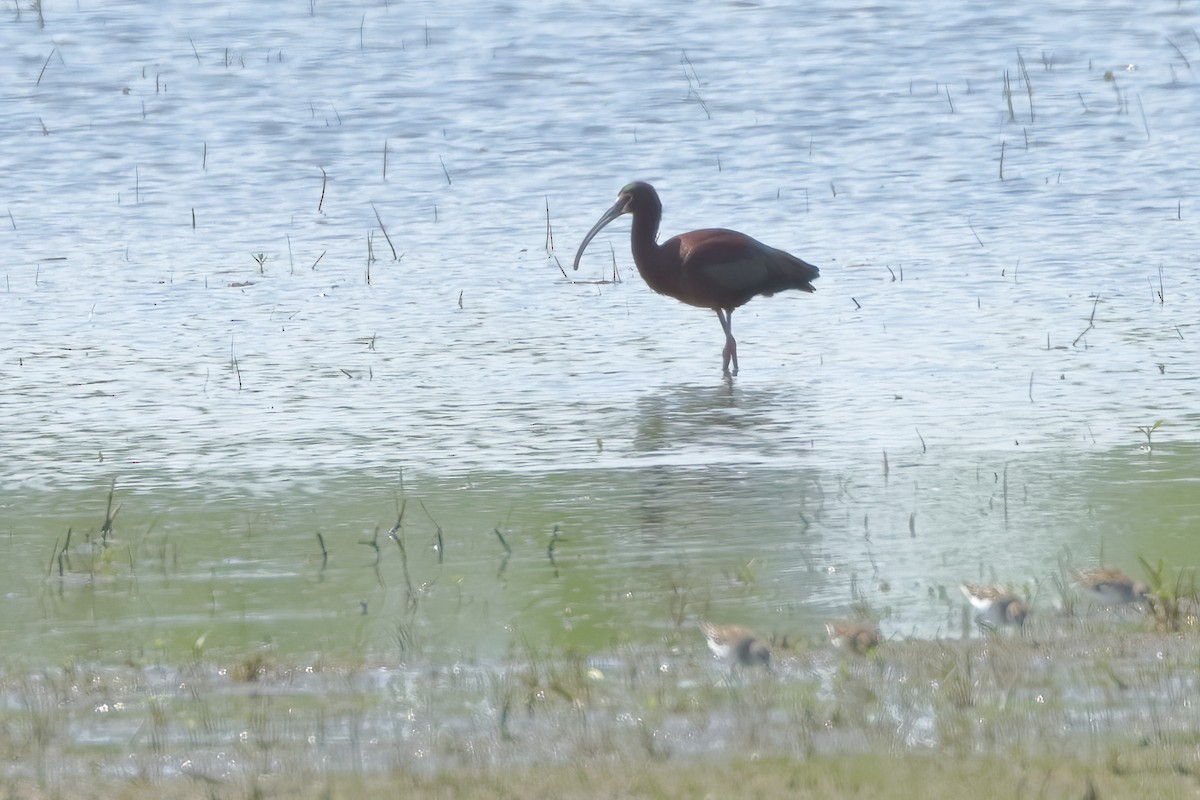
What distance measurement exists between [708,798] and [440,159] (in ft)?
46.4

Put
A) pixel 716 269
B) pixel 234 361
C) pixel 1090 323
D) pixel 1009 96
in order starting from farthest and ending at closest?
pixel 1009 96
pixel 716 269
pixel 1090 323
pixel 234 361

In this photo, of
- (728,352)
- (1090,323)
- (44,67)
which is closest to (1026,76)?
(1090,323)

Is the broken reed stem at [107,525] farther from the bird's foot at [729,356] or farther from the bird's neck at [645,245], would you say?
the bird's neck at [645,245]

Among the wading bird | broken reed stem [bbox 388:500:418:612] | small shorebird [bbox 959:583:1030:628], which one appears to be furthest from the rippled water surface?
the wading bird

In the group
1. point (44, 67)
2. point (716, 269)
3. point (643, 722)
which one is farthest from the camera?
point (44, 67)

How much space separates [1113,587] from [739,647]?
1352mm

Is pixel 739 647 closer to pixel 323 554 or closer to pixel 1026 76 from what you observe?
pixel 323 554

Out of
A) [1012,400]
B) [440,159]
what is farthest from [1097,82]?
[1012,400]

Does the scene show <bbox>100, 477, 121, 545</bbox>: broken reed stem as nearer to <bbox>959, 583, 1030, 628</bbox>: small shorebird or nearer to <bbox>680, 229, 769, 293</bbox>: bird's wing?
<bbox>959, 583, 1030, 628</bbox>: small shorebird

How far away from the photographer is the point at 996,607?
634 cm

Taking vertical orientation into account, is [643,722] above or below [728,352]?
below

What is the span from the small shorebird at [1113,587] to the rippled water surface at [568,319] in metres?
0.51

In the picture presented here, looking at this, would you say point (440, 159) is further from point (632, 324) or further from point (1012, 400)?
point (1012, 400)

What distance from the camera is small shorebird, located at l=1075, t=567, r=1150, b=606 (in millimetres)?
6527
